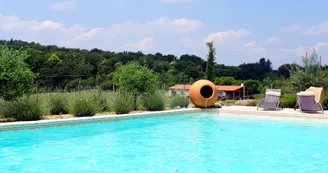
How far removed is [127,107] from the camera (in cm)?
1095

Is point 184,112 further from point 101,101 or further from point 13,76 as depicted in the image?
point 13,76

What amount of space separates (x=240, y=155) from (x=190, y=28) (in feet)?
42.7

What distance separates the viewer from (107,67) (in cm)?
3925

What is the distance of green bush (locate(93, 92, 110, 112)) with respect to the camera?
431 inches

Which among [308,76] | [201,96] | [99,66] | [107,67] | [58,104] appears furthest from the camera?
[99,66]

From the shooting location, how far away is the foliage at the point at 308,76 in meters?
14.0

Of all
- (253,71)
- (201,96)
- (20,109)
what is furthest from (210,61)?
(253,71)

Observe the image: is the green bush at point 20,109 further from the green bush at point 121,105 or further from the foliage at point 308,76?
the foliage at point 308,76

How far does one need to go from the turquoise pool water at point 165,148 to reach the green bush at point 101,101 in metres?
1.80

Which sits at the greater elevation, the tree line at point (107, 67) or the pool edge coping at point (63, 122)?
the tree line at point (107, 67)

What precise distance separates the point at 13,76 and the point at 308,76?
11525 millimetres

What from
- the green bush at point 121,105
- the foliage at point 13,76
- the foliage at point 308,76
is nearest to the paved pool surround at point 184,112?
the green bush at point 121,105

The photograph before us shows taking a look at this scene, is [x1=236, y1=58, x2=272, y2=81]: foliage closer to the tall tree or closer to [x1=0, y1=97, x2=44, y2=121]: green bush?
the tall tree

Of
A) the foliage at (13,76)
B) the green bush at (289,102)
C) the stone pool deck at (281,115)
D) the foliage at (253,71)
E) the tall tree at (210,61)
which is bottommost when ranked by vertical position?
the stone pool deck at (281,115)
